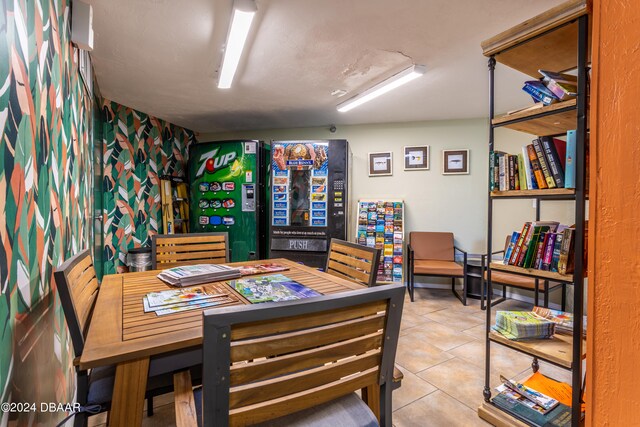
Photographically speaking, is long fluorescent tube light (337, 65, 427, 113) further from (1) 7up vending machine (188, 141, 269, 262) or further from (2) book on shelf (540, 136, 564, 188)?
(2) book on shelf (540, 136, 564, 188)

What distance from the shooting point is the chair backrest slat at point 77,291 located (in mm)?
1047

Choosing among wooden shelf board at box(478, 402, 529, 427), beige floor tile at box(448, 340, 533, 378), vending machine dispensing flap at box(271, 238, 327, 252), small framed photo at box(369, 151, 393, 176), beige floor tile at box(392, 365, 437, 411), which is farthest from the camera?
small framed photo at box(369, 151, 393, 176)

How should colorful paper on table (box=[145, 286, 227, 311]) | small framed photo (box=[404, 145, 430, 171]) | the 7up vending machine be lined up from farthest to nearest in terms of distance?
small framed photo (box=[404, 145, 430, 171]) < the 7up vending machine < colorful paper on table (box=[145, 286, 227, 311])

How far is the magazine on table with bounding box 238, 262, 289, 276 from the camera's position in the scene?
192 centimetres

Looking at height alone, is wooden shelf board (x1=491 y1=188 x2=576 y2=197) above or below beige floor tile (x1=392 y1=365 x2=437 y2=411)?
above

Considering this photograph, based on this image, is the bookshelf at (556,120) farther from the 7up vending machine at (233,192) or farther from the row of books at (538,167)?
the 7up vending machine at (233,192)

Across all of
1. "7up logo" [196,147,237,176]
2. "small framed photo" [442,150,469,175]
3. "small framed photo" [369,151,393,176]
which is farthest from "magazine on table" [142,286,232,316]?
"small framed photo" [442,150,469,175]

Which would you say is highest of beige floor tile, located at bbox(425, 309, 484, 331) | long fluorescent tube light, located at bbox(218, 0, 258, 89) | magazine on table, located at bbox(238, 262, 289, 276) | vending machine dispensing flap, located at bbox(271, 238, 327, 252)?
long fluorescent tube light, located at bbox(218, 0, 258, 89)

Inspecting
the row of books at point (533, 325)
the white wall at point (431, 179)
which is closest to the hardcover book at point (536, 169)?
the row of books at point (533, 325)

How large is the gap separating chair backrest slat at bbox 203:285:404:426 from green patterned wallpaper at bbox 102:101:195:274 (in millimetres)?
4093

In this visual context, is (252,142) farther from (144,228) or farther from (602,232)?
(602,232)

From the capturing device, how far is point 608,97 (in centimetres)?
70

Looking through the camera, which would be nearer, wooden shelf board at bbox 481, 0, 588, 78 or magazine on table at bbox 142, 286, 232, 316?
magazine on table at bbox 142, 286, 232, 316

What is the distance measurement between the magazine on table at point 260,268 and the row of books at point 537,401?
156 centimetres
